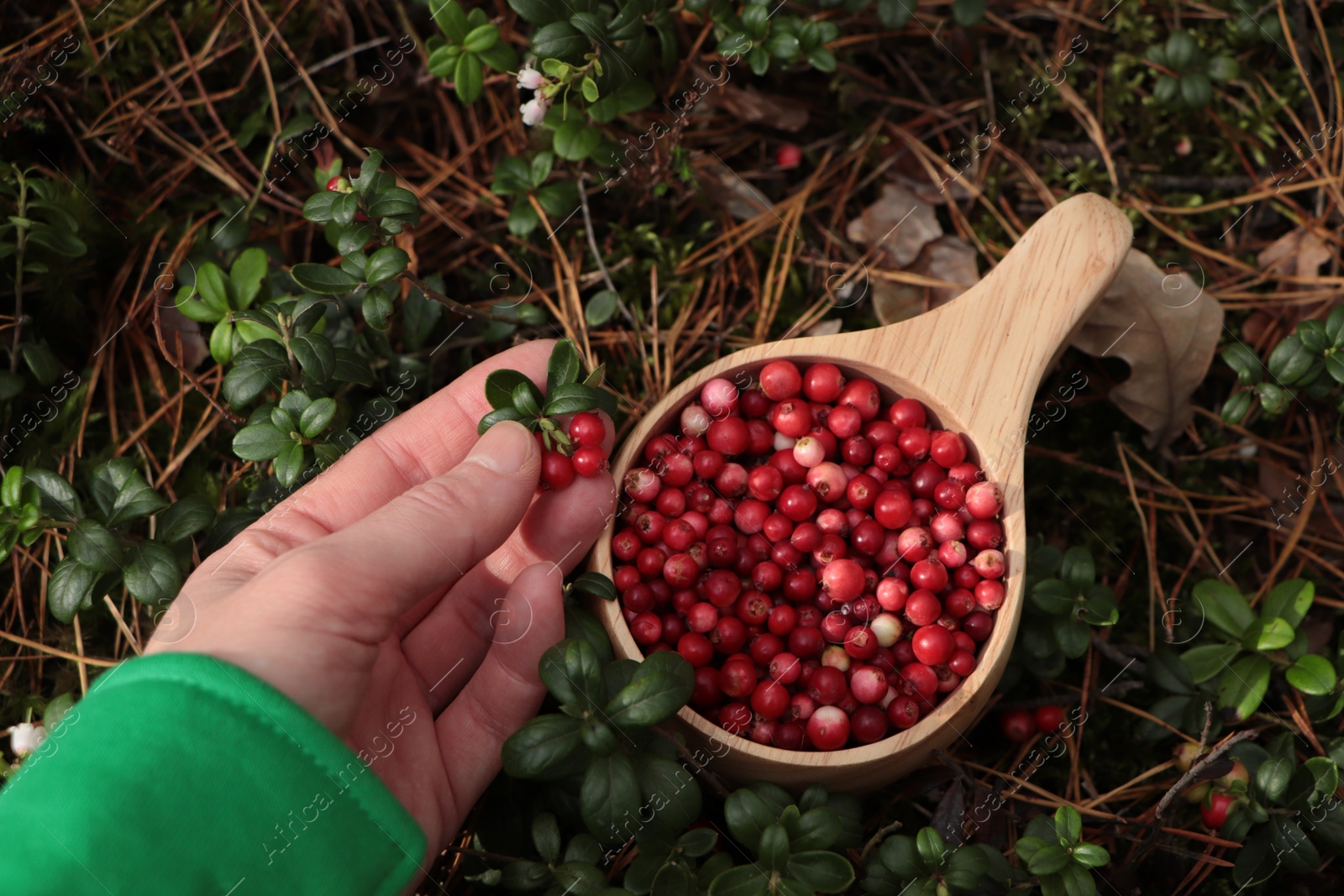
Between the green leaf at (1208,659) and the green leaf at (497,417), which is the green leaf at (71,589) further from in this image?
the green leaf at (1208,659)

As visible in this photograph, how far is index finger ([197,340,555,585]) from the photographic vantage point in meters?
3.06

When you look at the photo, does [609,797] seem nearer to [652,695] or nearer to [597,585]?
[652,695]

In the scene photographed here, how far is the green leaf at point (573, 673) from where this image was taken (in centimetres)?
260

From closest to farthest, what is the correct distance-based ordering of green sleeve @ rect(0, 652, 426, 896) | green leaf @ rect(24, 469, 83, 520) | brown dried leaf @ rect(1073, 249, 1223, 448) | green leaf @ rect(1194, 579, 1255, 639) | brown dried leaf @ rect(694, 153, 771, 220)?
green sleeve @ rect(0, 652, 426, 896) → green leaf @ rect(24, 469, 83, 520) → green leaf @ rect(1194, 579, 1255, 639) → brown dried leaf @ rect(1073, 249, 1223, 448) → brown dried leaf @ rect(694, 153, 771, 220)

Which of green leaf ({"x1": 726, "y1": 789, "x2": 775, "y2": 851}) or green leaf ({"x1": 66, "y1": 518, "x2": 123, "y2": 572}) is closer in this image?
green leaf ({"x1": 726, "y1": 789, "x2": 775, "y2": 851})

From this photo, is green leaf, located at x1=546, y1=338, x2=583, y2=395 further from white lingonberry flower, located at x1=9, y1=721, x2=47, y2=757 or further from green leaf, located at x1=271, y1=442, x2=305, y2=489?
white lingonberry flower, located at x1=9, y1=721, x2=47, y2=757

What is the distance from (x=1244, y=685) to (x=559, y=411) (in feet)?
8.63

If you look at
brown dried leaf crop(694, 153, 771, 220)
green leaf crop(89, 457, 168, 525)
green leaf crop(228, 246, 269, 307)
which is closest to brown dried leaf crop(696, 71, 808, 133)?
brown dried leaf crop(694, 153, 771, 220)

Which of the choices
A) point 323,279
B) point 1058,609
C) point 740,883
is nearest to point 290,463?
point 323,279

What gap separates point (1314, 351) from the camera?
132 inches

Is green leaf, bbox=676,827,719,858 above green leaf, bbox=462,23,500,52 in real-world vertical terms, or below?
below

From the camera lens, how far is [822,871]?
258 centimetres

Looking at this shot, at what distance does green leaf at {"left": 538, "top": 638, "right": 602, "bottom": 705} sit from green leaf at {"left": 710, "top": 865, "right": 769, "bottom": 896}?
23.5 inches

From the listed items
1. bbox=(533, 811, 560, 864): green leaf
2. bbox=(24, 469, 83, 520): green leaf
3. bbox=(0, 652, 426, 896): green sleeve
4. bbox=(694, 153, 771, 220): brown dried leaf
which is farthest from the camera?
bbox=(694, 153, 771, 220): brown dried leaf
